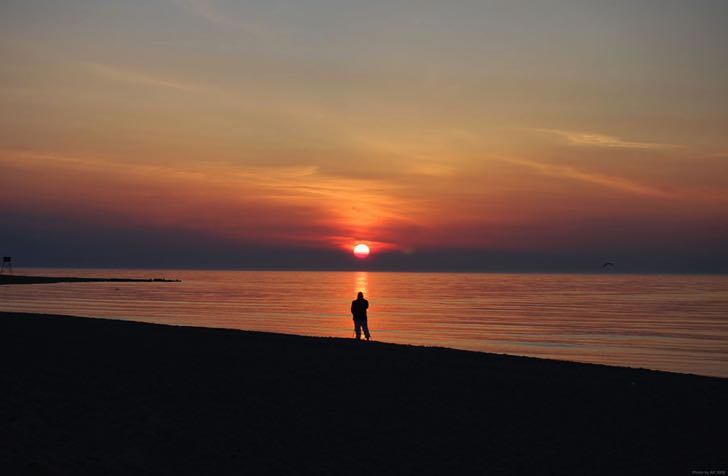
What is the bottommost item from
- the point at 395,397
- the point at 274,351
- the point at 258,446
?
the point at 258,446

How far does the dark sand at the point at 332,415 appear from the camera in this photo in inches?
431

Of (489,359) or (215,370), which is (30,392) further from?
(489,359)

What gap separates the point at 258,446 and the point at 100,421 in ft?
9.33

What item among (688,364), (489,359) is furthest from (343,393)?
(688,364)

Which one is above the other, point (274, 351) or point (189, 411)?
point (274, 351)

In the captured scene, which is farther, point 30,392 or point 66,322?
point 66,322

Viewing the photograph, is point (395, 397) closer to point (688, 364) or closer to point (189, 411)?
point (189, 411)

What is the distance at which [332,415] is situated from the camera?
44.9 ft

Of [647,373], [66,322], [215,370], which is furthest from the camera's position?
[66,322]

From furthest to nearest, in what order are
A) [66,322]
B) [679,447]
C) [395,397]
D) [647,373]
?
[66,322]
[647,373]
[395,397]
[679,447]

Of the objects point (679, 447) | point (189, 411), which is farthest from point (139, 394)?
point (679, 447)

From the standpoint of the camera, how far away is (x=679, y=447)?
12.8 meters

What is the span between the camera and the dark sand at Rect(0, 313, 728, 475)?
10953mm

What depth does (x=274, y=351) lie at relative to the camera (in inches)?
862
